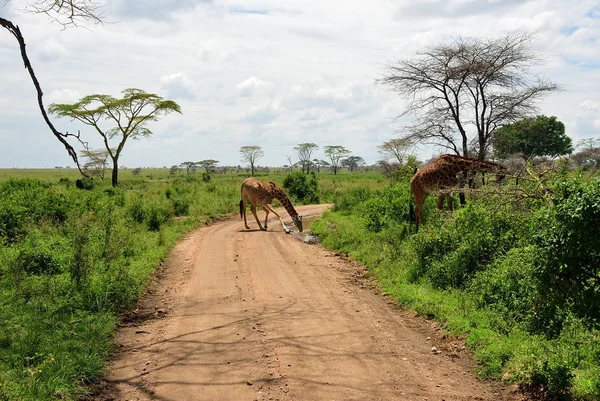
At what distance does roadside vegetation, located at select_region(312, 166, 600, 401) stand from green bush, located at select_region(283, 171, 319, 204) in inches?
654

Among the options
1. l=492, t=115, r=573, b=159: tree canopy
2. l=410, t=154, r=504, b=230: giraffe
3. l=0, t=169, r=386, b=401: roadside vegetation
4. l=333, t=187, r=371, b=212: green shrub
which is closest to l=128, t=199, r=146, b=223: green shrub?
l=0, t=169, r=386, b=401: roadside vegetation

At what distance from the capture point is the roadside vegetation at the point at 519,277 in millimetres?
4980

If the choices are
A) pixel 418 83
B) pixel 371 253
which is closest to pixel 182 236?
pixel 371 253

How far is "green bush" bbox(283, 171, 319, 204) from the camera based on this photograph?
99.9 ft

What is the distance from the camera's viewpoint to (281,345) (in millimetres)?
6547

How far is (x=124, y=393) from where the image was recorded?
5.42 meters

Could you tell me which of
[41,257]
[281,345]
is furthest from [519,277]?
[41,257]

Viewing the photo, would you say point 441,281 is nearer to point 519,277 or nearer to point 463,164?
point 519,277

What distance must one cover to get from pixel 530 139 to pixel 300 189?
12584mm

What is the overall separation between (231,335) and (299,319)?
111 cm

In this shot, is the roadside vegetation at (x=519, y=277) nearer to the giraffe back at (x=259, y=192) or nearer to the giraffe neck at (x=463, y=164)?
the giraffe neck at (x=463, y=164)

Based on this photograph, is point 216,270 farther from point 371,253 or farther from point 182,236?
point 182,236

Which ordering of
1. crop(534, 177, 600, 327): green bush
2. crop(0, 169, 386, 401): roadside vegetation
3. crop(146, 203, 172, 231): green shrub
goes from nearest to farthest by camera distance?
1. crop(534, 177, 600, 327): green bush
2. crop(0, 169, 386, 401): roadside vegetation
3. crop(146, 203, 172, 231): green shrub

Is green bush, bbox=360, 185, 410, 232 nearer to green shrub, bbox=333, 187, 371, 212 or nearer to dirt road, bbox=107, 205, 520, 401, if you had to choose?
green shrub, bbox=333, 187, 371, 212
